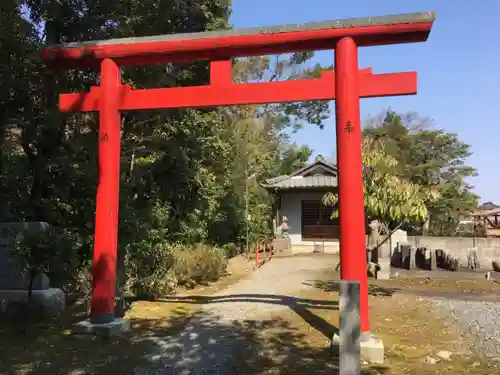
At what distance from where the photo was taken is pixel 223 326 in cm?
726

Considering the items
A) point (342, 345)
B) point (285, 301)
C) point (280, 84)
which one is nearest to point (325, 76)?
point (280, 84)

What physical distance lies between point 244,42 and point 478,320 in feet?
20.2

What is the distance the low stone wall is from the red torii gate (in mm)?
12259

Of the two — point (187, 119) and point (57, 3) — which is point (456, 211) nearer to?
point (187, 119)

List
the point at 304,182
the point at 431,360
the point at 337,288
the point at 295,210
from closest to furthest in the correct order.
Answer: the point at 431,360, the point at 337,288, the point at 304,182, the point at 295,210

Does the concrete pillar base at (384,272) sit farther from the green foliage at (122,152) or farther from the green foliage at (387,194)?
the green foliage at (122,152)

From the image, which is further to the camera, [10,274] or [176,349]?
[10,274]

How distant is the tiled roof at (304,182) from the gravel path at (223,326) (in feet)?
33.7

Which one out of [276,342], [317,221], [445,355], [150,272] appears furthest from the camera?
[317,221]

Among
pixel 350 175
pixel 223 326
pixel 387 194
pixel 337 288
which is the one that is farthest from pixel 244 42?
pixel 337 288

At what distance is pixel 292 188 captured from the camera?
24.1 m

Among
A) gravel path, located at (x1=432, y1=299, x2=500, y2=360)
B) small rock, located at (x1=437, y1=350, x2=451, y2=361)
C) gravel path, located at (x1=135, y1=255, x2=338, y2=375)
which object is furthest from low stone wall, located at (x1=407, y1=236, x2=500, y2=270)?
small rock, located at (x1=437, y1=350, x2=451, y2=361)

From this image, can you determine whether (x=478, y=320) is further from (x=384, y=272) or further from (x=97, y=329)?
(x=97, y=329)

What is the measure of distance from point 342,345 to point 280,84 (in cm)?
398
